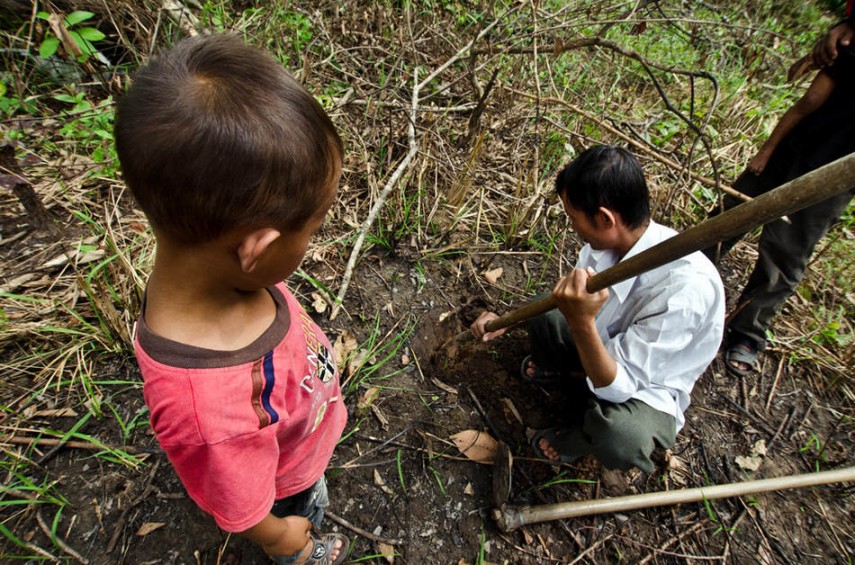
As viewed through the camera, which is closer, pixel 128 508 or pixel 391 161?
pixel 128 508

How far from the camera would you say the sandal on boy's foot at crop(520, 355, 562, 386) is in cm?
242

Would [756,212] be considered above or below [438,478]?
above

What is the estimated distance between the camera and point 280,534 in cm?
128

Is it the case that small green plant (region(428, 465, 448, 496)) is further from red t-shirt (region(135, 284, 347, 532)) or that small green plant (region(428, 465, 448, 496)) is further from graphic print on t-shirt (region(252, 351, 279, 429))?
graphic print on t-shirt (region(252, 351, 279, 429))

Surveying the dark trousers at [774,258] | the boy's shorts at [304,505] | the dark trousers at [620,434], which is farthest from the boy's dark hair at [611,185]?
the boy's shorts at [304,505]

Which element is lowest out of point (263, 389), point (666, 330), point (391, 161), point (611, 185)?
point (391, 161)

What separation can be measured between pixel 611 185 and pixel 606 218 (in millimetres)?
139

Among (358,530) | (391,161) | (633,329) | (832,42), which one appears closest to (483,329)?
(633,329)

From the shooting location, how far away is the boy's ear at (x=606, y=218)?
5.85 feet

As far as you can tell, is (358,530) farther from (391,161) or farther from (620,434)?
(391,161)

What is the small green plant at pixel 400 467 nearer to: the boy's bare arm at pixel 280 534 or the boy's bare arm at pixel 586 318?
the boy's bare arm at pixel 280 534

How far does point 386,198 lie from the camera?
275cm

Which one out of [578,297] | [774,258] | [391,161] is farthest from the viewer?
[391,161]

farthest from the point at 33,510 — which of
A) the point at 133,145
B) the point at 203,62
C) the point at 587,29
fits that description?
the point at 587,29
